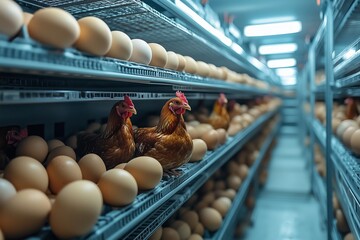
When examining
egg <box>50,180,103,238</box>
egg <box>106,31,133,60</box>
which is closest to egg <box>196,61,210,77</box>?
egg <box>106,31,133,60</box>

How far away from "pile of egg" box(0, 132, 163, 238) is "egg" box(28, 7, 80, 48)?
15.5 inches

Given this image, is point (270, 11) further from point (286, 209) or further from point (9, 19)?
point (9, 19)

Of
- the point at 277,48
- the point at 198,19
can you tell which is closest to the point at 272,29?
the point at 277,48

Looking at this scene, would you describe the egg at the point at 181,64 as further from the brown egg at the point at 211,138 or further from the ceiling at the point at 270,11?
the ceiling at the point at 270,11

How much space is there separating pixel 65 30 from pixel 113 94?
50 cm

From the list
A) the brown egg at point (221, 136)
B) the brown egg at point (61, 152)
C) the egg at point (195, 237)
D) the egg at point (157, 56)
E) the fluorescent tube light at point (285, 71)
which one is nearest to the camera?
the brown egg at point (61, 152)

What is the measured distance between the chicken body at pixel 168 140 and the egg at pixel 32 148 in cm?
43

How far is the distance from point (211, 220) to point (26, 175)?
159 centimetres

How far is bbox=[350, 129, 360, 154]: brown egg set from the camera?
1950 millimetres

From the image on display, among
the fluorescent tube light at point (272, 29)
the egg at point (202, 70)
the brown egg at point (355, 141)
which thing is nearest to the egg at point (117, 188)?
the egg at point (202, 70)

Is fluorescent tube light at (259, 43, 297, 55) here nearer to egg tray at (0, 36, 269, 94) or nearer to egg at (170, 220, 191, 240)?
egg at (170, 220, 191, 240)

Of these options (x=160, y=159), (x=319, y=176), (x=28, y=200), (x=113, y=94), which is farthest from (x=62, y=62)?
(x=319, y=176)

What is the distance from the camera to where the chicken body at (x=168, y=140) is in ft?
4.82

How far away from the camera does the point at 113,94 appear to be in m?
1.38
